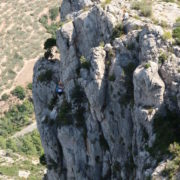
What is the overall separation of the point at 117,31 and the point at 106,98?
7.28m

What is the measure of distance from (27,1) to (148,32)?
141614 millimetres

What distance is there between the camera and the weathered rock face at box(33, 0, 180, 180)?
39.5 meters

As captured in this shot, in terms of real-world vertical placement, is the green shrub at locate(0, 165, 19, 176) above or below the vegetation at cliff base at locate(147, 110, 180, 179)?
below

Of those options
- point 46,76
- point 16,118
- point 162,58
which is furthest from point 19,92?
point 162,58

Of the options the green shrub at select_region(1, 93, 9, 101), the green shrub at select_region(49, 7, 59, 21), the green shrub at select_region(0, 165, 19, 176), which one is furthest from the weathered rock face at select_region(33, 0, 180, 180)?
the green shrub at select_region(49, 7, 59, 21)

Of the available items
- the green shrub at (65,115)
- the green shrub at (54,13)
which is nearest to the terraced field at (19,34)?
the green shrub at (54,13)

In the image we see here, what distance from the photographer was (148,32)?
41.3m

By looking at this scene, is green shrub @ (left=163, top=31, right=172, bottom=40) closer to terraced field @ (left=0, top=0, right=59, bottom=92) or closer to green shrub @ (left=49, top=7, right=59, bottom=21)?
terraced field @ (left=0, top=0, right=59, bottom=92)

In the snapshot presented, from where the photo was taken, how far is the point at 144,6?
159 ft

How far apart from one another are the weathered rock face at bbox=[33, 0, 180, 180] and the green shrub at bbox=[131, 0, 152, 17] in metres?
1.71

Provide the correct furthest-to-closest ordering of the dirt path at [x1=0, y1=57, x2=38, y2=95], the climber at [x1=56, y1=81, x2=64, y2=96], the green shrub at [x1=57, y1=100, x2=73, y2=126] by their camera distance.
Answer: the dirt path at [x1=0, y1=57, x2=38, y2=95] → the climber at [x1=56, y1=81, x2=64, y2=96] → the green shrub at [x1=57, y1=100, x2=73, y2=126]

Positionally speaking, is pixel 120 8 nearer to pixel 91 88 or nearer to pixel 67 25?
pixel 67 25

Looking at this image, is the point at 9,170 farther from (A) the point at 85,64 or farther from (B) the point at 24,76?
(A) the point at 85,64

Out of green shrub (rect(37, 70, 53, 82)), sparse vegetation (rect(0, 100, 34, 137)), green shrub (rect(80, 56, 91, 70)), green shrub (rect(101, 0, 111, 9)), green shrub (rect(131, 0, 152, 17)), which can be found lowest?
sparse vegetation (rect(0, 100, 34, 137))
